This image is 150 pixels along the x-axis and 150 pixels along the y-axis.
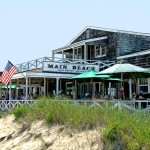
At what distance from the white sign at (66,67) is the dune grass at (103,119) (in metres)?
12.1

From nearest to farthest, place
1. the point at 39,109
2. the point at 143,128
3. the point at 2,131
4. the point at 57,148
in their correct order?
the point at 143,128, the point at 57,148, the point at 39,109, the point at 2,131

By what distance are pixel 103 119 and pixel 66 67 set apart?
16531mm

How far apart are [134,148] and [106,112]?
2.20 metres

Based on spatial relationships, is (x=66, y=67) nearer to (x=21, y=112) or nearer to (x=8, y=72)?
(x=8, y=72)

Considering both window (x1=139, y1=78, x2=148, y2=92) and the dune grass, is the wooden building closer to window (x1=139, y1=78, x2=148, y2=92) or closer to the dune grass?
window (x1=139, y1=78, x2=148, y2=92)

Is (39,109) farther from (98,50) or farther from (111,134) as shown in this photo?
(98,50)

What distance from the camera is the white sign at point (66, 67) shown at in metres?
24.9

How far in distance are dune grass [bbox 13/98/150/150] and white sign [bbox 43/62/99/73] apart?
477 inches

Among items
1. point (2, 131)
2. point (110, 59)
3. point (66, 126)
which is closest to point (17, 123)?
point (2, 131)

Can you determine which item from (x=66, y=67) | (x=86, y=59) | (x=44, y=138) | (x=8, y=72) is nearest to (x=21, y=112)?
(x=44, y=138)

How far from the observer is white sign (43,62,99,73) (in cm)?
2489

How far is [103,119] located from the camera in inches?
368

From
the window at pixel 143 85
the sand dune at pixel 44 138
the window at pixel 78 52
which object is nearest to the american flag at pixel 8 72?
the sand dune at pixel 44 138

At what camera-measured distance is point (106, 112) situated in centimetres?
969
